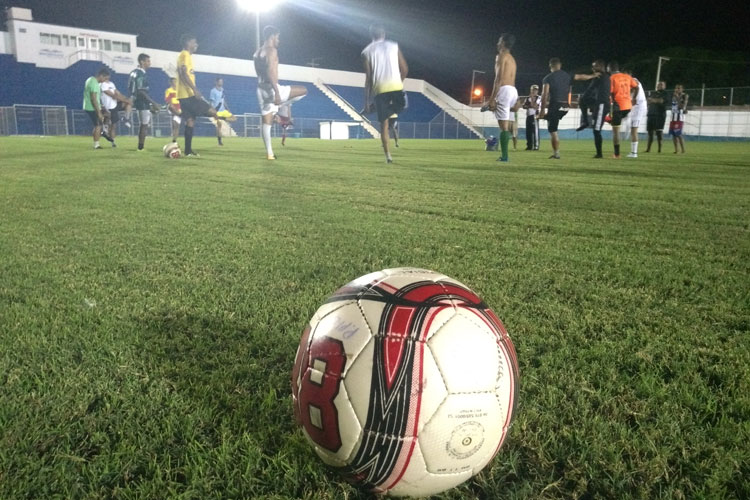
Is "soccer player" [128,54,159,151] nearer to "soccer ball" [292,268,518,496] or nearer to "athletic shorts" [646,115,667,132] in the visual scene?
"athletic shorts" [646,115,667,132]

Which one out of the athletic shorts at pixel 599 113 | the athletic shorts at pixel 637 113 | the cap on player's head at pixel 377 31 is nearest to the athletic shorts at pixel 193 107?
the cap on player's head at pixel 377 31

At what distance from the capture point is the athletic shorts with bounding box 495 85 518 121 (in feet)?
35.1

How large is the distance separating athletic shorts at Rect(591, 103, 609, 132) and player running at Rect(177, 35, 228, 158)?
791 centimetres

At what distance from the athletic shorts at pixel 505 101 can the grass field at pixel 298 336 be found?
588 cm

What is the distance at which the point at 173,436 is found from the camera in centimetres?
151

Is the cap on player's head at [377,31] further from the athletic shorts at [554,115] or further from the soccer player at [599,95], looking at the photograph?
the soccer player at [599,95]

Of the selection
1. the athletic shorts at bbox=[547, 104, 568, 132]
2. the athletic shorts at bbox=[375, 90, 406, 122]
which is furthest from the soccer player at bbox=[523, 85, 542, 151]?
the athletic shorts at bbox=[375, 90, 406, 122]

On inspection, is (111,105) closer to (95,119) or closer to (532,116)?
(95,119)

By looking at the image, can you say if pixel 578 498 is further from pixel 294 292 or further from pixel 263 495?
pixel 294 292

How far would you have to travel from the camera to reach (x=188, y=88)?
34.9 feet

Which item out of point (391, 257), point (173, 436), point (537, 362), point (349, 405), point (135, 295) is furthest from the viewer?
point (391, 257)

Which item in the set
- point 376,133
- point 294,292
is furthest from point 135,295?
point 376,133

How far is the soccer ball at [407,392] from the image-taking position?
1206 mm

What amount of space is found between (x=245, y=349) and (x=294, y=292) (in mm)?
669
